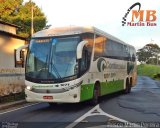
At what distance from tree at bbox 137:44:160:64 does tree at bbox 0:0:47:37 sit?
72449 millimetres

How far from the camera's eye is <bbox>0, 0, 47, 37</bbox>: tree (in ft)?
183

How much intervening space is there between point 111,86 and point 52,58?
6554 millimetres

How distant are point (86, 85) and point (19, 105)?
394 cm

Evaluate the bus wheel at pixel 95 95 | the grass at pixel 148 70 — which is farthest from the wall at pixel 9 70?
the grass at pixel 148 70

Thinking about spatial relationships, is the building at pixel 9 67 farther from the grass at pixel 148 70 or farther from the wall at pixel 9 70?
the grass at pixel 148 70

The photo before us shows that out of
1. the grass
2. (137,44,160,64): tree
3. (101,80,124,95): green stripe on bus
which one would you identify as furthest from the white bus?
(137,44,160,64): tree

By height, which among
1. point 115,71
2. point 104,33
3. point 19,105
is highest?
point 104,33

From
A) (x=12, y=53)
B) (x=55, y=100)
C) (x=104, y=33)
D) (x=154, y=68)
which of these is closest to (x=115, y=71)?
(x=104, y=33)

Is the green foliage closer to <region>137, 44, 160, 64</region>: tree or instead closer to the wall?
<region>137, 44, 160, 64</region>: tree

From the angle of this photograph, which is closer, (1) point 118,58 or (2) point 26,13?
(1) point 118,58

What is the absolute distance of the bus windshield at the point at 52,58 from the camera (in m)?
15.7

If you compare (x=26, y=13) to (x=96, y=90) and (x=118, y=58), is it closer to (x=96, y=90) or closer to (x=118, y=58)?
(x=118, y=58)

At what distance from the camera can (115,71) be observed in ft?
75.1

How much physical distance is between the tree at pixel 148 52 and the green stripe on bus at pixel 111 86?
102973 mm
